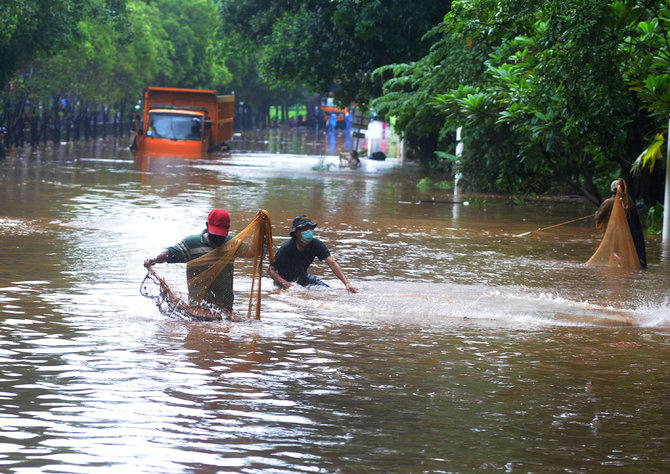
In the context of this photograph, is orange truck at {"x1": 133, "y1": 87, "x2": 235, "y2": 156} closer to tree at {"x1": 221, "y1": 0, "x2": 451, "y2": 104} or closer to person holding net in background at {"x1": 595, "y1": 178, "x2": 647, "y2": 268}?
tree at {"x1": 221, "y1": 0, "x2": 451, "y2": 104}

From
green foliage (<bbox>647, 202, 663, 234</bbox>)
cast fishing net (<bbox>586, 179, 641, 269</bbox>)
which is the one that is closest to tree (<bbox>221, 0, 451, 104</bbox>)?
green foliage (<bbox>647, 202, 663, 234</bbox>)

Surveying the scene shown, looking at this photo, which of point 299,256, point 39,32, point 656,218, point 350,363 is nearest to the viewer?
point 350,363

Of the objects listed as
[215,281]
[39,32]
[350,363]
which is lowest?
[350,363]

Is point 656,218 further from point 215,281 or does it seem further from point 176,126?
point 176,126

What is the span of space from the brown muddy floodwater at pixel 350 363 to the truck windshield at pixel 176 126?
101 feet

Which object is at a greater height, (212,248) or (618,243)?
(212,248)

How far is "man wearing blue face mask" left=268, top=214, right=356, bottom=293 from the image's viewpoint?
12.1 metres

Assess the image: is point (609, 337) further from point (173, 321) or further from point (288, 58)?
point (288, 58)

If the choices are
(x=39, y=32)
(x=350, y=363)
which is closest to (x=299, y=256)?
(x=350, y=363)

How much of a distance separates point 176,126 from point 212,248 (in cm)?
4016

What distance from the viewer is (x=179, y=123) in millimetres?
50188

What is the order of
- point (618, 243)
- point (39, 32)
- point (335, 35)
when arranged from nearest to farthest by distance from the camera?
point (618, 243) < point (39, 32) < point (335, 35)

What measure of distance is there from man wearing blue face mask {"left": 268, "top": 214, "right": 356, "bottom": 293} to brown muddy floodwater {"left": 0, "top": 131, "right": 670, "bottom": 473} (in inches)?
9.8

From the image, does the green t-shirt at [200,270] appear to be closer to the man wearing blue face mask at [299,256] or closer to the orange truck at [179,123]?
the man wearing blue face mask at [299,256]
